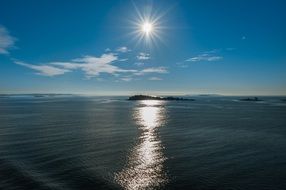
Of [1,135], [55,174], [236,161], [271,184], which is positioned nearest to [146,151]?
[236,161]

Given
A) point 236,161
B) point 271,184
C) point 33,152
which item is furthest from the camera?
point 33,152

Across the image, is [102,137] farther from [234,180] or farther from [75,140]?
[234,180]

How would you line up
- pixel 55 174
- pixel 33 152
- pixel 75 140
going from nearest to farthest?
1. pixel 55 174
2. pixel 33 152
3. pixel 75 140

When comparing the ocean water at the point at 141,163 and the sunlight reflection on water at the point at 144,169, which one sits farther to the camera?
the sunlight reflection on water at the point at 144,169

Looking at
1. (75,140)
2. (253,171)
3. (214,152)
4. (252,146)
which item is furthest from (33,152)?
(252,146)

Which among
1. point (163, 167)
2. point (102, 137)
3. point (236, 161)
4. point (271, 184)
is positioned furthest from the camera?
point (102, 137)

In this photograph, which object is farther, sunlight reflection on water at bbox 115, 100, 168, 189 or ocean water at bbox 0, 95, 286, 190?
sunlight reflection on water at bbox 115, 100, 168, 189

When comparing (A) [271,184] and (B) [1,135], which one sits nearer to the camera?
(A) [271,184]

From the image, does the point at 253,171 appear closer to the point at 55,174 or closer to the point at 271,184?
the point at 271,184

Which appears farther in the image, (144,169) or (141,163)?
(141,163)
